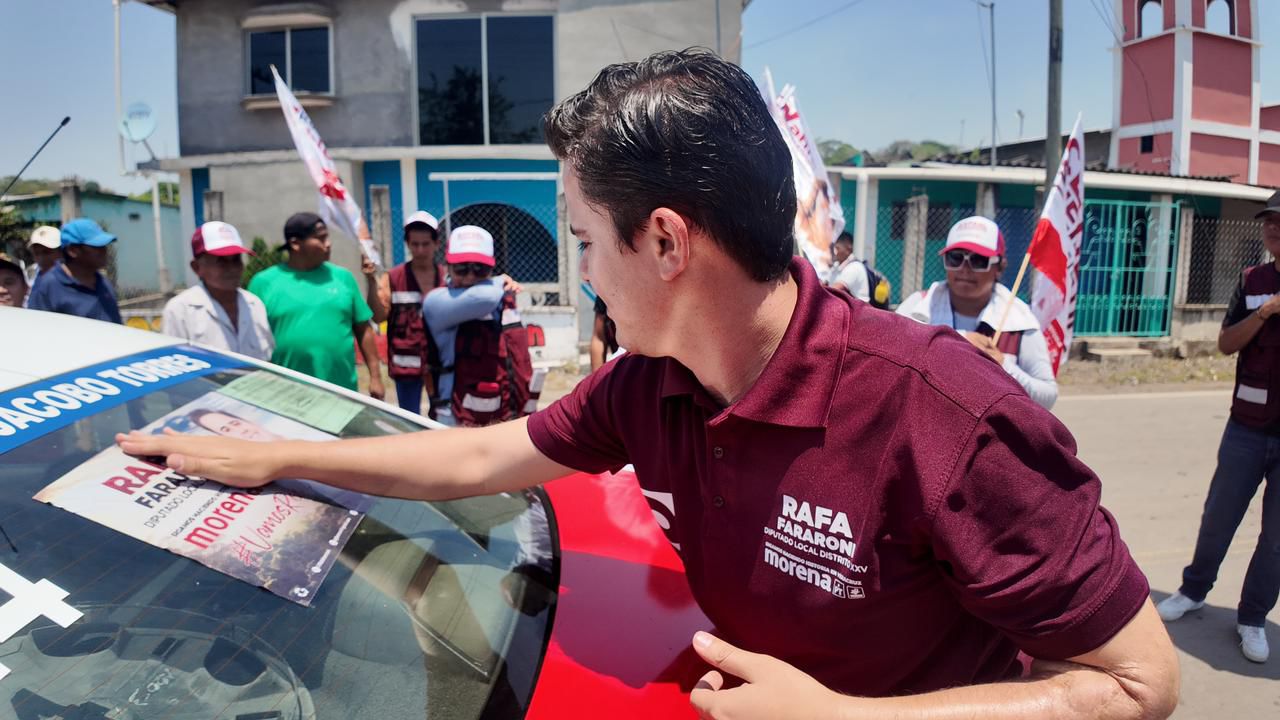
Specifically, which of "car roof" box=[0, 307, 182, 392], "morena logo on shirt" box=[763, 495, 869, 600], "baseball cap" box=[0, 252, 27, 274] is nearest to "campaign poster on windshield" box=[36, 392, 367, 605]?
"car roof" box=[0, 307, 182, 392]

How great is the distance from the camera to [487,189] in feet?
38.6

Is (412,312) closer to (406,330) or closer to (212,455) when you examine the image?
(406,330)

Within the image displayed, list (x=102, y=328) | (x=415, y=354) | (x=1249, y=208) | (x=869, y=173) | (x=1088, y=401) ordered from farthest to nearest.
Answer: (x=1249, y=208)
(x=869, y=173)
(x=1088, y=401)
(x=415, y=354)
(x=102, y=328)

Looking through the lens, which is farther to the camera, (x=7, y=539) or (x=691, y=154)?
(x=7, y=539)

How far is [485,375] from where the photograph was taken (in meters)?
4.10

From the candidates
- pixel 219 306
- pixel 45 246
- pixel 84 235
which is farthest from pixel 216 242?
pixel 45 246

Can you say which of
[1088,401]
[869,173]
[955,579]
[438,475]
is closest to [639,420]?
[438,475]

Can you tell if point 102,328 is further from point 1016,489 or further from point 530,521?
point 1016,489

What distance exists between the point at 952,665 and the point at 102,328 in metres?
1.87

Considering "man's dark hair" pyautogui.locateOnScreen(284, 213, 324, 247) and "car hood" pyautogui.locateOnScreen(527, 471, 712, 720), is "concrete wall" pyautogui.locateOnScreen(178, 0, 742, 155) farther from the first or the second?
"car hood" pyautogui.locateOnScreen(527, 471, 712, 720)

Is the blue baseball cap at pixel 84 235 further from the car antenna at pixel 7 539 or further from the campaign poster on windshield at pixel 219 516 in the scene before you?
the car antenna at pixel 7 539

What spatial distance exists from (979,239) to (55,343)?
3.14m

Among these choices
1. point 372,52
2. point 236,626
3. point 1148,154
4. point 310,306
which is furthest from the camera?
point 1148,154

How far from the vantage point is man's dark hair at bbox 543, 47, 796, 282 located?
40.2 inches
